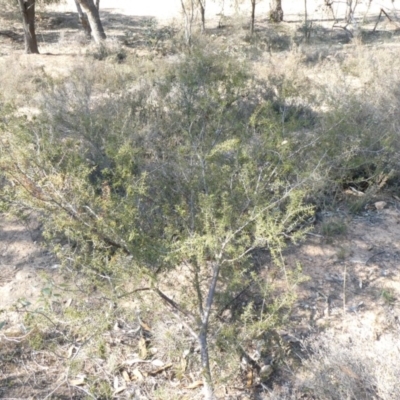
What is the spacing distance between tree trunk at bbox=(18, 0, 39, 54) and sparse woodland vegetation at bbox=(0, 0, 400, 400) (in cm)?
638

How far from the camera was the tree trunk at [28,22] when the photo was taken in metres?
11.2

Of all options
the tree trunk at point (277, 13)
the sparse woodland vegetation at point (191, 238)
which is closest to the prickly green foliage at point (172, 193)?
the sparse woodland vegetation at point (191, 238)

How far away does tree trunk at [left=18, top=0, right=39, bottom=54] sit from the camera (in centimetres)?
1124

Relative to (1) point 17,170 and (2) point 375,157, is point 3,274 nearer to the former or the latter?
(1) point 17,170

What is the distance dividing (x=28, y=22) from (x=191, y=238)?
10544 millimetres

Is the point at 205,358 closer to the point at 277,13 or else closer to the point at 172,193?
the point at 172,193

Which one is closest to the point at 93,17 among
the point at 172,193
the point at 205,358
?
the point at 172,193

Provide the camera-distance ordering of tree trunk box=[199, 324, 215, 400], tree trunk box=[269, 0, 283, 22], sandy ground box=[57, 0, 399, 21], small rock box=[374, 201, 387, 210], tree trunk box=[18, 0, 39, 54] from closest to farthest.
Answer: tree trunk box=[199, 324, 215, 400], small rock box=[374, 201, 387, 210], tree trunk box=[18, 0, 39, 54], tree trunk box=[269, 0, 283, 22], sandy ground box=[57, 0, 399, 21]

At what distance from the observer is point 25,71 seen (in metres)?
9.14

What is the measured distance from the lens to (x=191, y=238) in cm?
322

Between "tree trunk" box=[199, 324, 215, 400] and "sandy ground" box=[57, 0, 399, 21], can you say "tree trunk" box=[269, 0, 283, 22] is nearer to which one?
"sandy ground" box=[57, 0, 399, 21]

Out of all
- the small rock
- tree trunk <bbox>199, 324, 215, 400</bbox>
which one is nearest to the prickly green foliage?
tree trunk <bbox>199, 324, 215, 400</bbox>

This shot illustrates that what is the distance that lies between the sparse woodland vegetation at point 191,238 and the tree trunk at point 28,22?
6.38m

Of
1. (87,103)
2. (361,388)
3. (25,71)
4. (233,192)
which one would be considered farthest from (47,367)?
(25,71)
